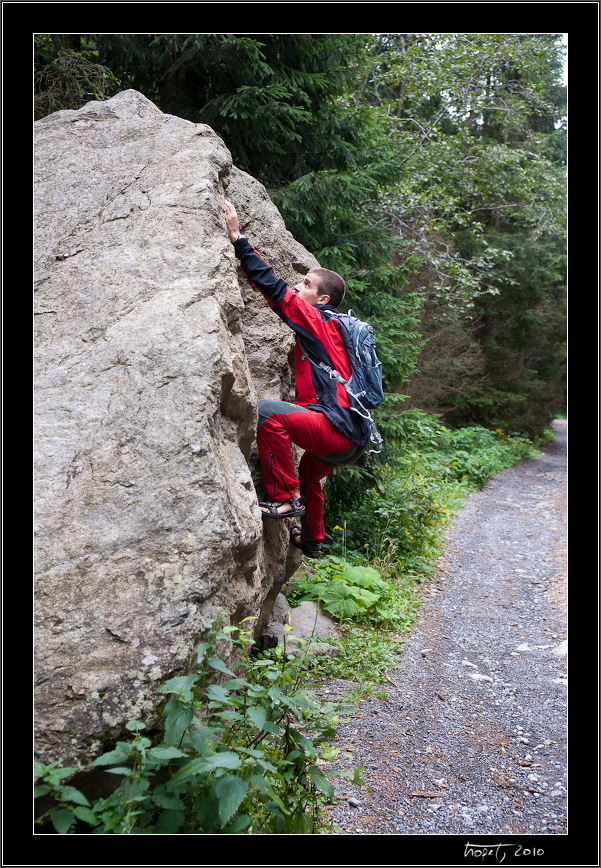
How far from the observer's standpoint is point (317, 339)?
450 cm

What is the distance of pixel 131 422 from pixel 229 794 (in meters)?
1.79

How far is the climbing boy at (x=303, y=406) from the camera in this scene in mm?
4398

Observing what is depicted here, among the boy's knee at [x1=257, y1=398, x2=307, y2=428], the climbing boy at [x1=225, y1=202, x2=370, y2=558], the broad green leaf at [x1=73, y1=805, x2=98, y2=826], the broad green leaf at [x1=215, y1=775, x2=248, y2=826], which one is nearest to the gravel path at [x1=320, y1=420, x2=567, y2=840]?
the broad green leaf at [x1=215, y1=775, x2=248, y2=826]

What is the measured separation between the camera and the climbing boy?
4398 mm

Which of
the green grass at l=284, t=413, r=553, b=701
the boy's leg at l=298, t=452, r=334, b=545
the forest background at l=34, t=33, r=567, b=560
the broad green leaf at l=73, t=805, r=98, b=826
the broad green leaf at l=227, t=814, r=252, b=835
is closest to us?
the broad green leaf at l=73, t=805, r=98, b=826

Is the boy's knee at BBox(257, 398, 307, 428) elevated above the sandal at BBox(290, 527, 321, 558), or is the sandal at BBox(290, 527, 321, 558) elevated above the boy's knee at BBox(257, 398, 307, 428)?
the boy's knee at BBox(257, 398, 307, 428)

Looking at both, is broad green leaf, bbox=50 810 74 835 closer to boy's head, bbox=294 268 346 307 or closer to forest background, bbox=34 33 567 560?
boy's head, bbox=294 268 346 307

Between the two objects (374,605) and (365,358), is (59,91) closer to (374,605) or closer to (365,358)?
(365,358)

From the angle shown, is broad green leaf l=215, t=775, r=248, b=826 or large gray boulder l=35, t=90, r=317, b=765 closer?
broad green leaf l=215, t=775, r=248, b=826

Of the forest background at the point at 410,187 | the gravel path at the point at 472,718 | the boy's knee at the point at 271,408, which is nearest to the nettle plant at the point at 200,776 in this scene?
the gravel path at the point at 472,718

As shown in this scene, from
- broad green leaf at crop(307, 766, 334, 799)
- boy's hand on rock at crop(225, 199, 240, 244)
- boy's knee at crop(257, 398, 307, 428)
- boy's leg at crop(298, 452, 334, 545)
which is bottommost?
broad green leaf at crop(307, 766, 334, 799)

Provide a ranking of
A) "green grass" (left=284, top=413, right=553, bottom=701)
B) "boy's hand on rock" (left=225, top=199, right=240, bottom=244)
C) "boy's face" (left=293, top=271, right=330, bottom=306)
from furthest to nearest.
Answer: "green grass" (left=284, top=413, right=553, bottom=701), "boy's face" (left=293, top=271, right=330, bottom=306), "boy's hand on rock" (left=225, top=199, right=240, bottom=244)

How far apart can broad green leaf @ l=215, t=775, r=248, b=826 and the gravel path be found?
115cm

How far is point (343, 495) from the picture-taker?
8.27 meters
